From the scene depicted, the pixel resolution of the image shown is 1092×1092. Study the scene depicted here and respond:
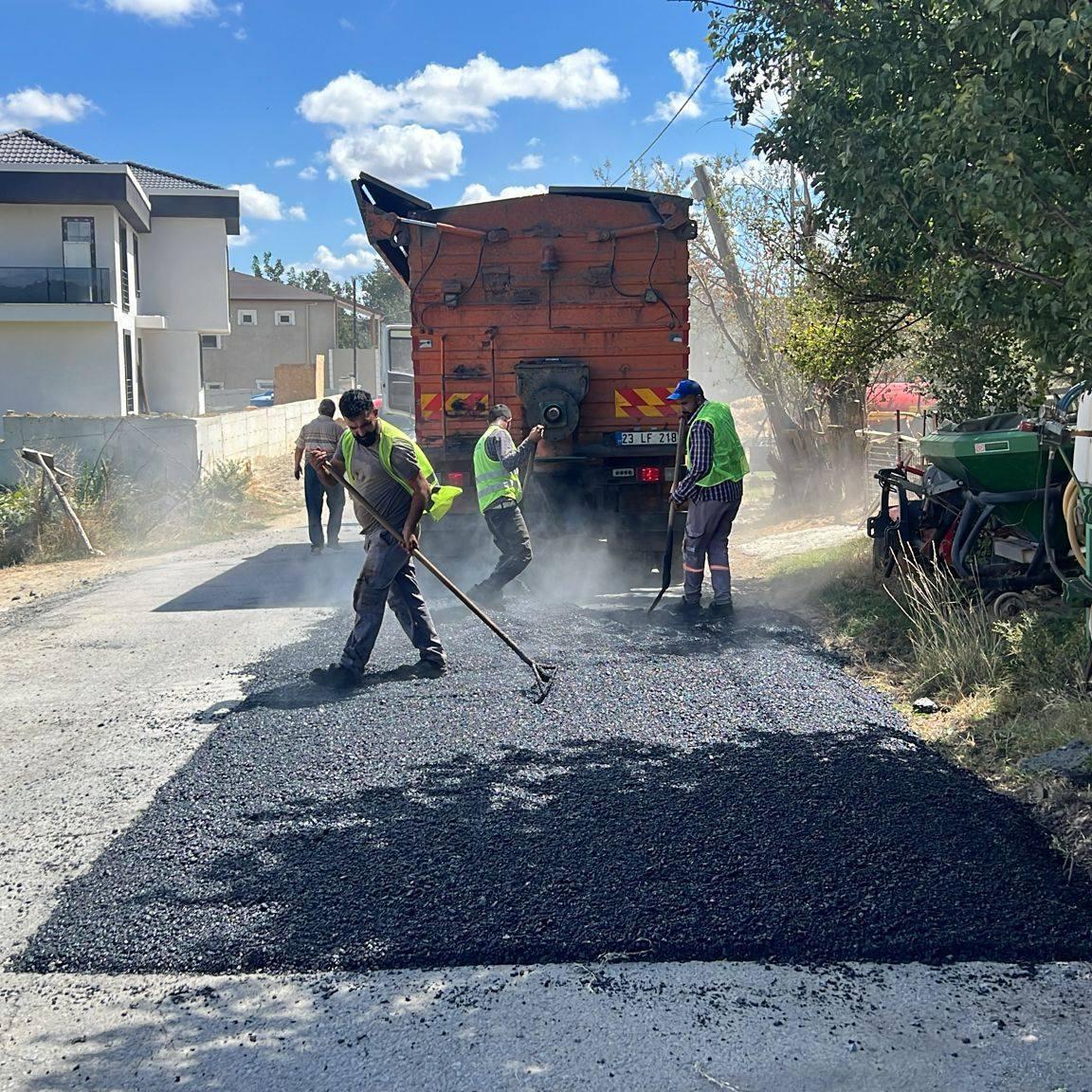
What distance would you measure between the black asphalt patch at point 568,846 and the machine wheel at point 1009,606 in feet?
4.55

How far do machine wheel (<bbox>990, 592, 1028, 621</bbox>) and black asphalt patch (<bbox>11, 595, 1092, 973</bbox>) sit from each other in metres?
1.39

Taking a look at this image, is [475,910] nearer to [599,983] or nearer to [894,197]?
[599,983]

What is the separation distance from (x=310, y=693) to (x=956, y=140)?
4.16 metres

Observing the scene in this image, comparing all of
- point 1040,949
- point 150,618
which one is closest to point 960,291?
point 1040,949

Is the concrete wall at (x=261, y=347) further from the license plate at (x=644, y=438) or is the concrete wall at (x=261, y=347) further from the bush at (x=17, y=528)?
the license plate at (x=644, y=438)

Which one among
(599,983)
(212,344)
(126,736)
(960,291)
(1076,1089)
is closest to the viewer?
(1076,1089)

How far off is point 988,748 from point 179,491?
1181 cm

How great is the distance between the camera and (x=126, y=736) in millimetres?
5762

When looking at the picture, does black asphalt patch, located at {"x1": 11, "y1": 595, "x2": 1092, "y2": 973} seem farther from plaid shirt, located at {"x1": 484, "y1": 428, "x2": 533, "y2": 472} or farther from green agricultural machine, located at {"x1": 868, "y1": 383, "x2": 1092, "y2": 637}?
plaid shirt, located at {"x1": 484, "y1": 428, "x2": 533, "y2": 472}

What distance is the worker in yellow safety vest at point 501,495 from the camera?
864 cm

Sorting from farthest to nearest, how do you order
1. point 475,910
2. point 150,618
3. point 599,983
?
point 150,618 → point 475,910 → point 599,983

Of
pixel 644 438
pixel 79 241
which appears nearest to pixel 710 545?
pixel 644 438

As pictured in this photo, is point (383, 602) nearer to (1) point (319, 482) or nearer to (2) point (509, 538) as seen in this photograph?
(2) point (509, 538)

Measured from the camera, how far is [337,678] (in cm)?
648
